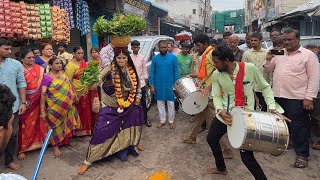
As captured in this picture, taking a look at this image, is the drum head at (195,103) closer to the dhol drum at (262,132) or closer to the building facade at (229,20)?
the dhol drum at (262,132)

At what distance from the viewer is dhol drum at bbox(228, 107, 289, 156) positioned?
2854 mm

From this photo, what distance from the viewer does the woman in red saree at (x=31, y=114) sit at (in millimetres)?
4367

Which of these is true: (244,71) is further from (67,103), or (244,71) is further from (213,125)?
(67,103)

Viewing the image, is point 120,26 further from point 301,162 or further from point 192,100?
point 301,162

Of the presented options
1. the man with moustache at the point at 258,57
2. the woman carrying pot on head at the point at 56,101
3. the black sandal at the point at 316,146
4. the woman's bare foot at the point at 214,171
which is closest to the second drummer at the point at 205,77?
the woman's bare foot at the point at 214,171

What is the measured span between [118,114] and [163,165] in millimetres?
971

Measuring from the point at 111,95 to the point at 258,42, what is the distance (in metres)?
2.62

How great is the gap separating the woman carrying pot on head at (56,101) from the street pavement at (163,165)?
0.31 meters

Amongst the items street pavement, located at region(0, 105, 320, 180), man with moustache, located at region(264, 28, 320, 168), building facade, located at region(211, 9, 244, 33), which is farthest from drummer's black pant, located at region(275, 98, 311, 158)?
building facade, located at region(211, 9, 244, 33)

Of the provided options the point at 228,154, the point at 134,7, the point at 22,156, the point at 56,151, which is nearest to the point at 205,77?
the point at 228,154

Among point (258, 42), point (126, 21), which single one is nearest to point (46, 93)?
point (126, 21)

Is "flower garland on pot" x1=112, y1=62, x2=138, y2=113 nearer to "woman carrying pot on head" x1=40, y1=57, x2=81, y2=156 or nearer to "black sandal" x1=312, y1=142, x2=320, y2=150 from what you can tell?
"woman carrying pot on head" x1=40, y1=57, x2=81, y2=156

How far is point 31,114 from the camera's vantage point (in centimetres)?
448

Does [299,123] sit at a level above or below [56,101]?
below
